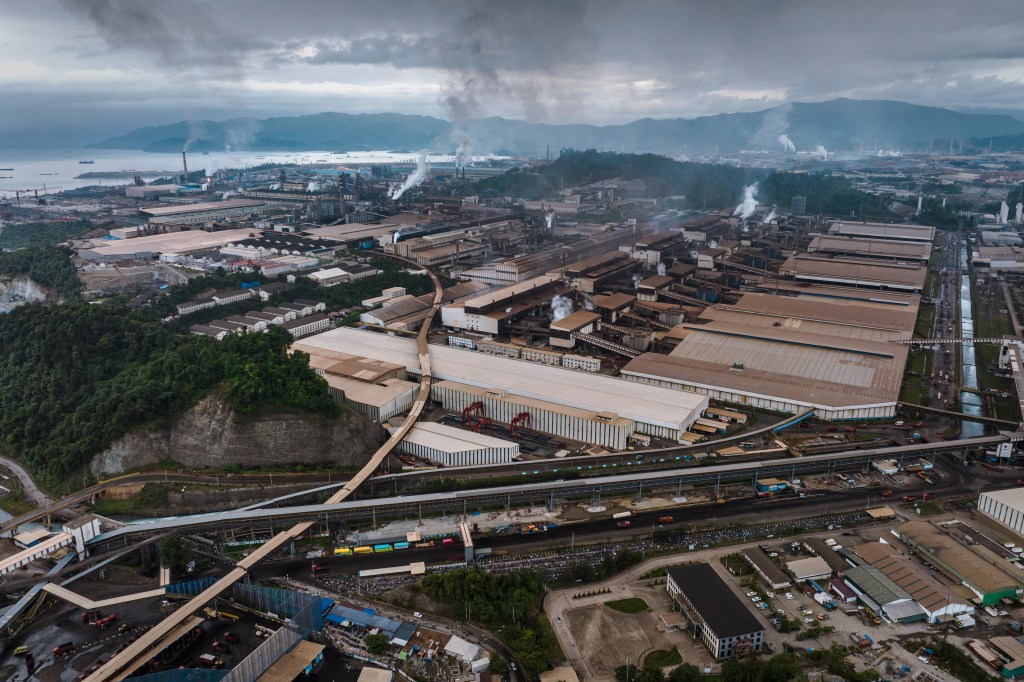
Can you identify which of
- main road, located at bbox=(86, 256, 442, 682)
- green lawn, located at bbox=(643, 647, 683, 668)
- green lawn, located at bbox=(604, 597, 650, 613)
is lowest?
green lawn, located at bbox=(643, 647, 683, 668)

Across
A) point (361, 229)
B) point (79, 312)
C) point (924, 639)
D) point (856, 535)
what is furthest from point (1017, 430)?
point (361, 229)

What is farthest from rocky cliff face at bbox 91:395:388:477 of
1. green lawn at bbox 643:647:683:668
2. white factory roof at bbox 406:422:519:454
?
green lawn at bbox 643:647:683:668

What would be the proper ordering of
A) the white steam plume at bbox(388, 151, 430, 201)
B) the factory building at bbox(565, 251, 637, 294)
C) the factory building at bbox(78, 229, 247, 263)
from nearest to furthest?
the factory building at bbox(565, 251, 637, 294) < the factory building at bbox(78, 229, 247, 263) < the white steam plume at bbox(388, 151, 430, 201)

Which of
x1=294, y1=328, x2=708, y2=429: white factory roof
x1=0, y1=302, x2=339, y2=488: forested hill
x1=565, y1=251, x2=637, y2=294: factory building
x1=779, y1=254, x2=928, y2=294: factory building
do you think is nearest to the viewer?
x1=0, y1=302, x2=339, y2=488: forested hill

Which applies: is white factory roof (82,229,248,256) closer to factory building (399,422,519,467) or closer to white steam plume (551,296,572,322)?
white steam plume (551,296,572,322)

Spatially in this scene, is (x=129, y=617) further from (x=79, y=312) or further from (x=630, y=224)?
(x=630, y=224)

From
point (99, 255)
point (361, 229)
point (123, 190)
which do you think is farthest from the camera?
point (123, 190)

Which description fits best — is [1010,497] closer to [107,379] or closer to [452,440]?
[452,440]

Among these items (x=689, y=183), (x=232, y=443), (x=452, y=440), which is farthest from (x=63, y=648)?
(x=689, y=183)
